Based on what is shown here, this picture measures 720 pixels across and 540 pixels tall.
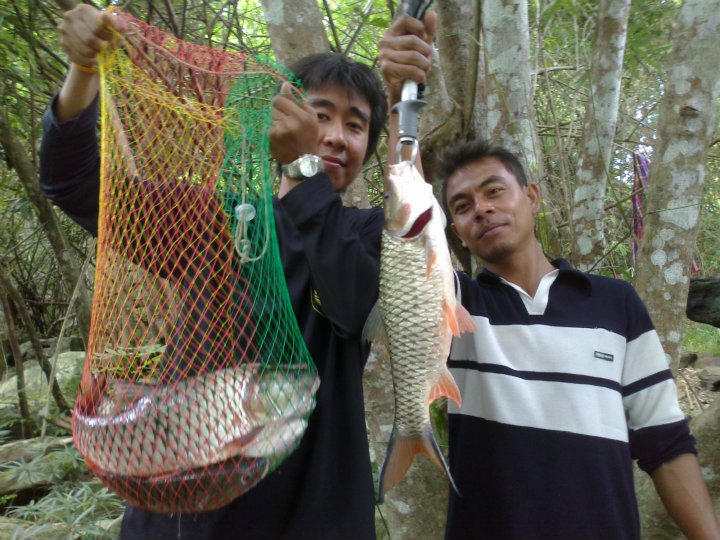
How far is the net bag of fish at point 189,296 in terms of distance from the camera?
1227mm

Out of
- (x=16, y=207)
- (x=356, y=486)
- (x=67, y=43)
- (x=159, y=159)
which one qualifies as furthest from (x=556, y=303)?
(x=16, y=207)

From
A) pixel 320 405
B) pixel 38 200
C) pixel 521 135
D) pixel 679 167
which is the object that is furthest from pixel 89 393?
pixel 38 200

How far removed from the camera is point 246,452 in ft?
4.04

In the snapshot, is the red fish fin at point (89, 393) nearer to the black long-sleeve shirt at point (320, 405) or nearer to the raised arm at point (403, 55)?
the black long-sleeve shirt at point (320, 405)

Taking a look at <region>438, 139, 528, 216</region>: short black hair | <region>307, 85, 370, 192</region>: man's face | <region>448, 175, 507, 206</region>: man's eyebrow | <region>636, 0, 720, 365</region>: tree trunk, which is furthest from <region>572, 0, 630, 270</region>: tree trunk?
<region>307, 85, 370, 192</region>: man's face

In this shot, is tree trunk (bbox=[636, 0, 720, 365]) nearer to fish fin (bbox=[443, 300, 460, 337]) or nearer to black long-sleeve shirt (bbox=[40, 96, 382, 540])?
fish fin (bbox=[443, 300, 460, 337])

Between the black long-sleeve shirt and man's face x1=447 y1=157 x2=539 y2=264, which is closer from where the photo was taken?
the black long-sleeve shirt

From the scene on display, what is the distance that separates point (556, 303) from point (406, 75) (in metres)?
0.97

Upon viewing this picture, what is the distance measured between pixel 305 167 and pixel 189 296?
0.43 metres

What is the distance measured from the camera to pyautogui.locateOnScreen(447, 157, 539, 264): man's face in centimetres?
206

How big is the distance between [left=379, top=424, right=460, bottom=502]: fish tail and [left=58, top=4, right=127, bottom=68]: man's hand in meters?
1.22

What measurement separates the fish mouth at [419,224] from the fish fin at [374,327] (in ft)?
0.61

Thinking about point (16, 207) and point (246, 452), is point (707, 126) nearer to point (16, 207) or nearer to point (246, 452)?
point (246, 452)

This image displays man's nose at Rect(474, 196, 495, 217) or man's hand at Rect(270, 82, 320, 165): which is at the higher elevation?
man's hand at Rect(270, 82, 320, 165)
